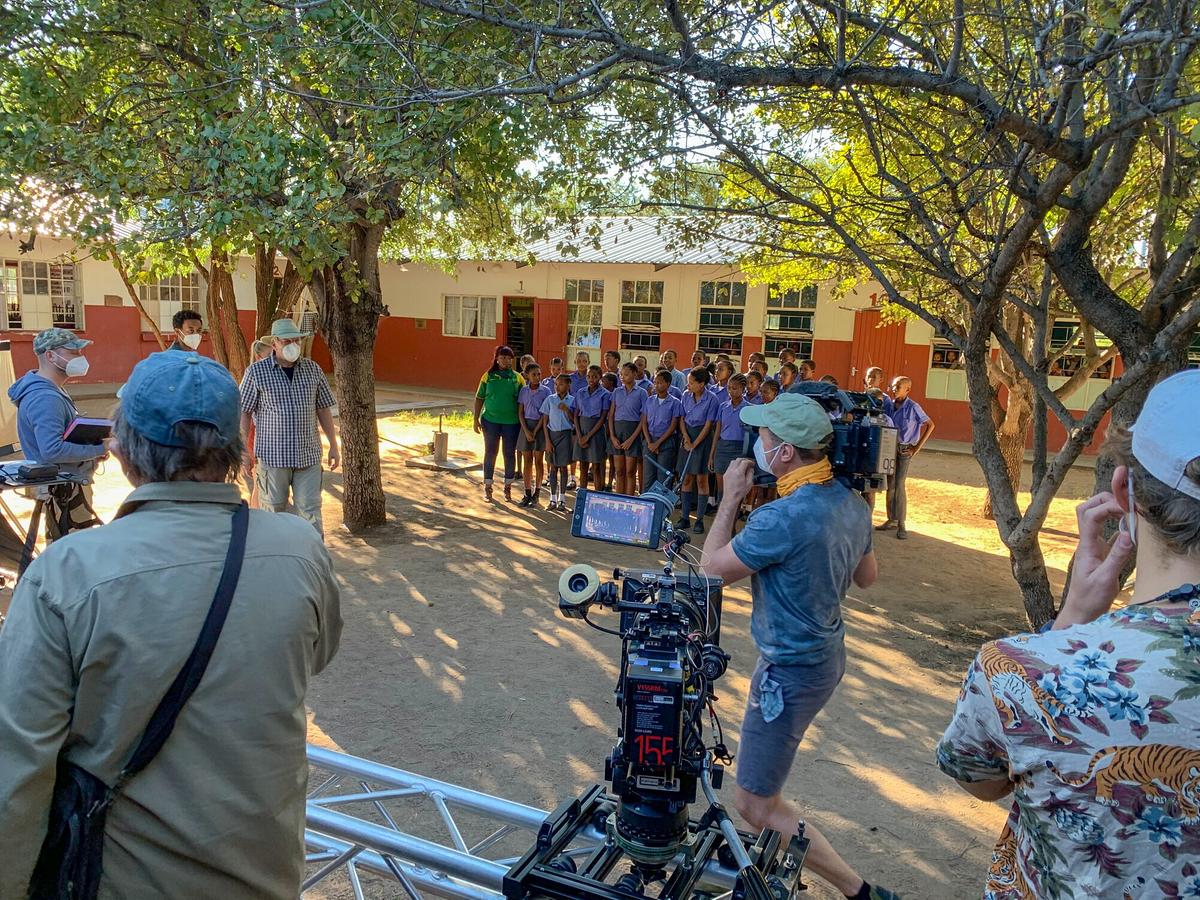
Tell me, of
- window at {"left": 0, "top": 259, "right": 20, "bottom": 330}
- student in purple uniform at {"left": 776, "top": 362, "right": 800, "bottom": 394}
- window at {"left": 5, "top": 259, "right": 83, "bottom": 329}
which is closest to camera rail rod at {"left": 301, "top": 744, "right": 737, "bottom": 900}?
student in purple uniform at {"left": 776, "top": 362, "right": 800, "bottom": 394}

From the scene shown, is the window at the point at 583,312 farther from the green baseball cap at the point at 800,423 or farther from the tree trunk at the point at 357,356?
the green baseball cap at the point at 800,423

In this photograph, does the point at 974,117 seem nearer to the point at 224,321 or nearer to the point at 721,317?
the point at 224,321

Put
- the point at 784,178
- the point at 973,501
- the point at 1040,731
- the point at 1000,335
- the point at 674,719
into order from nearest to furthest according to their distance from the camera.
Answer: the point at 1040,731 → the point at 674,719 → the point at 1000,335 → the point at 784,178 → the point at 973,501

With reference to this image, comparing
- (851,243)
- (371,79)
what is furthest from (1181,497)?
(371,79)

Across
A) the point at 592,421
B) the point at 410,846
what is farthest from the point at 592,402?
the point at 410,846

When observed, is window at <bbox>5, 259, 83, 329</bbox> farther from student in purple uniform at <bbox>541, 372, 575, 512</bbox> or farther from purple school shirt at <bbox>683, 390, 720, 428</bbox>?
purple school shirt at <bbox>683, 390, 720, 428</bbox>

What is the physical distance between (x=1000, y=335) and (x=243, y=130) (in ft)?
17.2

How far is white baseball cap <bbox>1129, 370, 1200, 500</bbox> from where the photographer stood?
1415 millimetres

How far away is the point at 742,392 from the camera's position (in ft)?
30.6

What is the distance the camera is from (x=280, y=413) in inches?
259

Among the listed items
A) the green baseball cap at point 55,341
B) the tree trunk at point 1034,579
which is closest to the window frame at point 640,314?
the tree trunk at point 1034,579

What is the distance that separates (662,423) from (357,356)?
133 inches

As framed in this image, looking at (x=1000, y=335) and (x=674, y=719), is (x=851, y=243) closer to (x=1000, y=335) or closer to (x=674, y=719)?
(x=1000, y=335)

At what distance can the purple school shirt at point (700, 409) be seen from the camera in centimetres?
947
